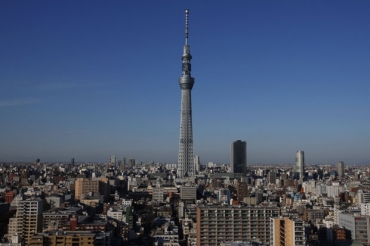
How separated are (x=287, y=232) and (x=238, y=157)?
30994 millimetres

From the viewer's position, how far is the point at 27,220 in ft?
37.9

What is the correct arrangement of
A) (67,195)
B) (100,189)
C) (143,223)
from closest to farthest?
(143,223), (67,195), (100,189)

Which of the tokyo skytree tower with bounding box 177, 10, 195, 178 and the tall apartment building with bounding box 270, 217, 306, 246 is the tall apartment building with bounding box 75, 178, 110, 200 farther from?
the tall apartment building with bounding box 270, 217, 306, 246

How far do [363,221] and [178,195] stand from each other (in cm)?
1165

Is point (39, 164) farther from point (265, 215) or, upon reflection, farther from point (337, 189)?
point (265, 215)

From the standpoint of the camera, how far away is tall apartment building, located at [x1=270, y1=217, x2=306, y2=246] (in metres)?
8.19

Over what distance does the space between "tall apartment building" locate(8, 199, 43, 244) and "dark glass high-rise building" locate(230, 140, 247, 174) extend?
28.3 metres

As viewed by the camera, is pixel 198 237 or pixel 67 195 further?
pixel 67 195

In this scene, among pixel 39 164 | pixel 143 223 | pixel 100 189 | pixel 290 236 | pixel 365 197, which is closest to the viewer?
pixel 290 236

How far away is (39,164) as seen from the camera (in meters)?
45.7

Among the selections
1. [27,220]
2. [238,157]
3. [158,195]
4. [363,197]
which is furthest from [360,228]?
[238,157]

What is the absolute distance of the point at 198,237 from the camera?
397 inches

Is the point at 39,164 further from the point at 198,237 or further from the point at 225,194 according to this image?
the point at 198,237

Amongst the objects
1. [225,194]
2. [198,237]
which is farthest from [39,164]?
[198,237]
